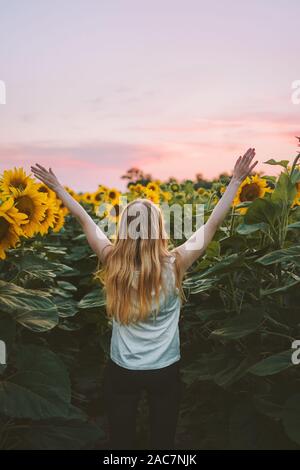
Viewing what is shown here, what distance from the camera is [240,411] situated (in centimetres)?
346

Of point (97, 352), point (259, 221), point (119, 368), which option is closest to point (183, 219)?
point (97, 352)

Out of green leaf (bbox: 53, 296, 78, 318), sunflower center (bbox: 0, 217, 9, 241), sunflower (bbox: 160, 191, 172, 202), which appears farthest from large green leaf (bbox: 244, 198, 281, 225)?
sunflower (bbox: 160, 191, 172, 202)

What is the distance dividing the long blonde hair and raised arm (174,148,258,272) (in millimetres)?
71

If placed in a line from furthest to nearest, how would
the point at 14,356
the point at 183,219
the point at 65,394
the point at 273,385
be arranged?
the point at 183,219, the point at 273,385, the point at 14,356, the point at 65,394

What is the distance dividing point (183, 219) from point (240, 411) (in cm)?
246

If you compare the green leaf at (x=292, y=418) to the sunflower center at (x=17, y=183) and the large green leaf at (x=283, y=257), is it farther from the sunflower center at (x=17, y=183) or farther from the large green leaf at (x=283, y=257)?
the sunflower center at (x=17, y=183)

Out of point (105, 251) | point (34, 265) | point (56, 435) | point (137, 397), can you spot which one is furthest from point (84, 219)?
point (56, 435)

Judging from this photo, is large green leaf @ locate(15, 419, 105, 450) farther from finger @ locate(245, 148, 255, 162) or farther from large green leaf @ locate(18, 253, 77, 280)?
finger @ locate(245, 148, 255, 162)

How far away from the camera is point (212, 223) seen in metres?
3.26

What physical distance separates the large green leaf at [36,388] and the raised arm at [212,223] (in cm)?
90

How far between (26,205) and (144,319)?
1.22 metres

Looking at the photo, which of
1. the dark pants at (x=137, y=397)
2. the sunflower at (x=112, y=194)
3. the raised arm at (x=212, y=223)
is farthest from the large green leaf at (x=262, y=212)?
the sunflower at (x=112, y=194)

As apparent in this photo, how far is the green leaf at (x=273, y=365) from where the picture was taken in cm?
291
